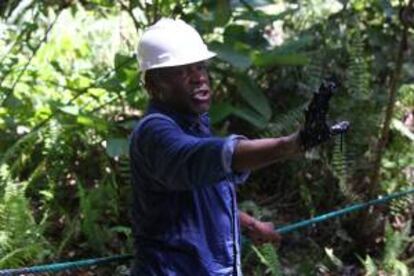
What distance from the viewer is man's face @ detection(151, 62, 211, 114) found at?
2.20 meters

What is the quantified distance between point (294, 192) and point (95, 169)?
1269mm

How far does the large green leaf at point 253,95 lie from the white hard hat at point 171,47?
7.62ft

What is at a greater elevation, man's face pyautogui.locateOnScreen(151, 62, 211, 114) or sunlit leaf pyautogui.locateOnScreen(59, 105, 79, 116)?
man's face pyautogui.locateOnScreen(151, 62, 211, 114)

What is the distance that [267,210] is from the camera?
4562 millimetres

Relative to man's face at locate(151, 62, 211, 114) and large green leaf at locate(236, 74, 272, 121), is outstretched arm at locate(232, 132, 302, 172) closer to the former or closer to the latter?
man's face at locate(151, 62, 211, 114)

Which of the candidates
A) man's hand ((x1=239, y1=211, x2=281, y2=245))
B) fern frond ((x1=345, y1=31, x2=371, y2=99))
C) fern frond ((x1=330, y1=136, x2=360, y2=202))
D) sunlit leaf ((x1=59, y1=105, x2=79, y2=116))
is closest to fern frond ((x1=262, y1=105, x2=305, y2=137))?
fern frond ((x1=330, y1=136, x2=360, y2=202))

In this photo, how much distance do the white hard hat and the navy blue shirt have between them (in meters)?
0.15

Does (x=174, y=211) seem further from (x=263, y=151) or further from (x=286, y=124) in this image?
(x=286, y=124)

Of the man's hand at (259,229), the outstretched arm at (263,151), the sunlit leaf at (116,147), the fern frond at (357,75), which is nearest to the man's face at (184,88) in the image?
the outstretched arm at (263,151)

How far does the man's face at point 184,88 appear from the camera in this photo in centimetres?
220

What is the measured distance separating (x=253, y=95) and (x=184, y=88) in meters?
2.45

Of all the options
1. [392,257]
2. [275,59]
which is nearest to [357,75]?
[275,59]

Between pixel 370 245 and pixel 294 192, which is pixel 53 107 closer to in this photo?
pixel 294 192

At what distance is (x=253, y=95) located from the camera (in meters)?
4.62
